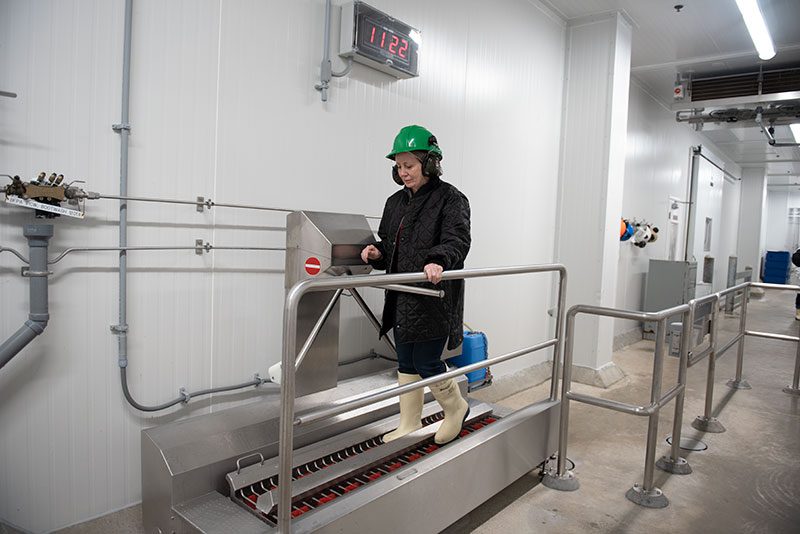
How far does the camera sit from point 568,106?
5078mm

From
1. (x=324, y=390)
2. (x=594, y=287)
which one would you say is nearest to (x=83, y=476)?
(x=324, y=390)

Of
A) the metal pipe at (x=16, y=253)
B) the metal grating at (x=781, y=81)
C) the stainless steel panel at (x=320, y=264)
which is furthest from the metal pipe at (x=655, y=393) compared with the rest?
the metal grating at (x=781, y=81)

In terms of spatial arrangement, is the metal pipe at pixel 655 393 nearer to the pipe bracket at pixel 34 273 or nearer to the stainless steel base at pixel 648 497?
the stainless steel base at pixel 648 497

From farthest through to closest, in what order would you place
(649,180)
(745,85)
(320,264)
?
(649,180) → (745,85) → (320,264)

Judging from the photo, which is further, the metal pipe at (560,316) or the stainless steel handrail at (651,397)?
the metal pipe at (560,316)

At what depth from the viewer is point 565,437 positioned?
2.85 m

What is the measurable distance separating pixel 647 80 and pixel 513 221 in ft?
12.4

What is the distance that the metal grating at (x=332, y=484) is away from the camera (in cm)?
193

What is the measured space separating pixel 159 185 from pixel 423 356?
53.3 inches

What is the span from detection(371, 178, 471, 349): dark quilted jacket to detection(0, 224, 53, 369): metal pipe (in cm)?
128

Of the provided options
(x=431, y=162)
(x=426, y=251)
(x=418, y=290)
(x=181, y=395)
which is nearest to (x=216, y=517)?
(x=181, y=395)

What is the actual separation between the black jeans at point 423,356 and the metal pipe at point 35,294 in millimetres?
1393

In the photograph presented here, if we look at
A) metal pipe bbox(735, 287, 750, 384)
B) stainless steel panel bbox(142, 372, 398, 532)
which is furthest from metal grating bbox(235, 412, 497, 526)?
metal pipe bbox(735, 287, 750, 384)

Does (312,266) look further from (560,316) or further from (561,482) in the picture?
(561,482)
